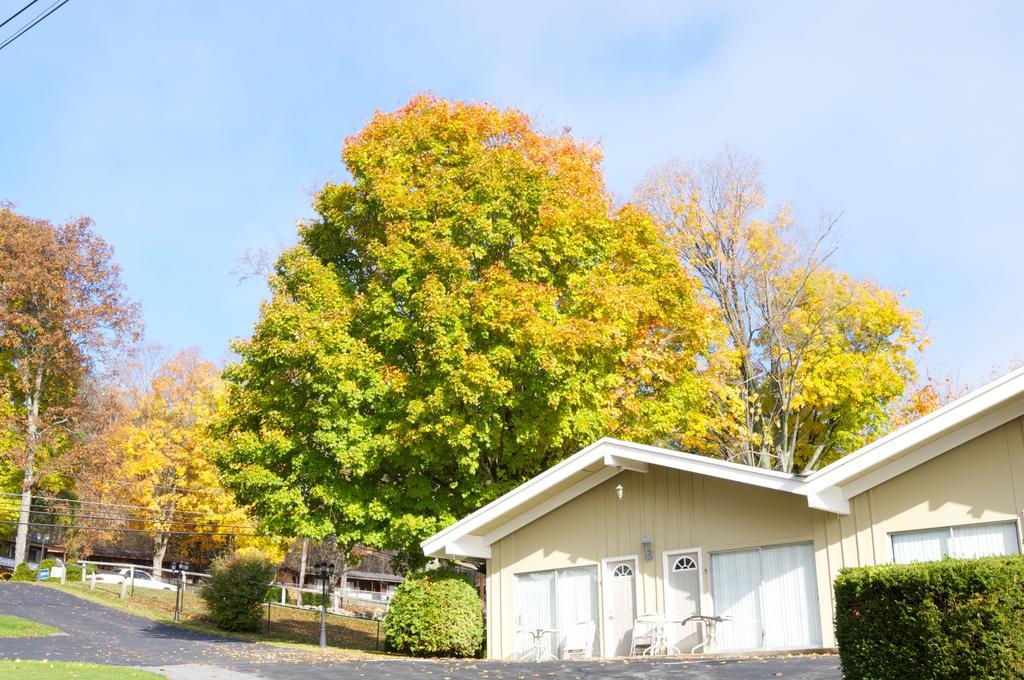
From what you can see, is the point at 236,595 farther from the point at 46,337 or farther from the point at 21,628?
the point at 46,337

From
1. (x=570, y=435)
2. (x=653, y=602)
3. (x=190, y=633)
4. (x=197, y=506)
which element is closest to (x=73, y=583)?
(x=197, y=506)

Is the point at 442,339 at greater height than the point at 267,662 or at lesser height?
greater

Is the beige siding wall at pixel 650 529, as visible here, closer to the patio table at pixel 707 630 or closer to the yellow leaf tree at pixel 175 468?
the patio table at pixel 707 630

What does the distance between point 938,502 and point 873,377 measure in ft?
46.0

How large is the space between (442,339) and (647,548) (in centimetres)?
568

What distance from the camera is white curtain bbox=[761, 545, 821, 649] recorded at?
1429cm

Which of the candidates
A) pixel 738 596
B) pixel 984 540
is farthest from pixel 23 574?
pixel 984 540

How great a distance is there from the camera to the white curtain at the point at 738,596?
49.2ft

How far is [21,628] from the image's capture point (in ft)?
66.6

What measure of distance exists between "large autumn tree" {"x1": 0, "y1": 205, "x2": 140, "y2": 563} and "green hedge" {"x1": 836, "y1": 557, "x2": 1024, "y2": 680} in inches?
1404

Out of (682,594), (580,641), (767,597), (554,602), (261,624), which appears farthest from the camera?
(261,624)

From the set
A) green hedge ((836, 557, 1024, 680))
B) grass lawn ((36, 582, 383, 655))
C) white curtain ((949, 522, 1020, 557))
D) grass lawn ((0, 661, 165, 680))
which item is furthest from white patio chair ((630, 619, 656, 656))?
grass lawn ((36, 582, 383, 655))

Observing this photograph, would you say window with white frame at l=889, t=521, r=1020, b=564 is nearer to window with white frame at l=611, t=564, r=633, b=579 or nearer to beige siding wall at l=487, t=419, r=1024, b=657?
beige siding wall at l=487, t=419, r=1024, b=657

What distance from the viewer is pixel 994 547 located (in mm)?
12578
